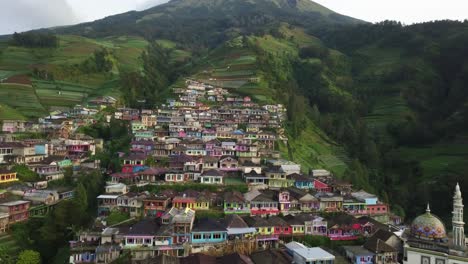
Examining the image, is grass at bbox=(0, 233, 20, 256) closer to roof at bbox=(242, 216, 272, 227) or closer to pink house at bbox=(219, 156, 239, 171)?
roof at bbox=(242, 216, 272, 227)

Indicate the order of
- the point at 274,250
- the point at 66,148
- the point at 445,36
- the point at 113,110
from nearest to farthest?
1. the point at 274,250
2. the point at 66,148
3. the point at 113,110
4. the point at 445,36

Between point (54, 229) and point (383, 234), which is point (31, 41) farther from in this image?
point (383, 234)

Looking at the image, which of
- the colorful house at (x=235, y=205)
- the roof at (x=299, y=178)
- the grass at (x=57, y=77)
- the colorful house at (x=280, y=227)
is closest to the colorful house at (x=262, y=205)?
the colorful house at (x=235, y=205)

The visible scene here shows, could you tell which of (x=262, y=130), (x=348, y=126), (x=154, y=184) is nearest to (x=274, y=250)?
(x=154, y=184)

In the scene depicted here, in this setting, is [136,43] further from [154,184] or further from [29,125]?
[154,184]

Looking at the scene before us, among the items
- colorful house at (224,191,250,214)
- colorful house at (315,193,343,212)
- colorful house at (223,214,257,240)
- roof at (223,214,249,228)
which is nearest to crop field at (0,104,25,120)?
colorful house at (224,191,250,214)

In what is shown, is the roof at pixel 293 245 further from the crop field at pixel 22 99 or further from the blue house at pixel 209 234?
the crop field at pixel 22 99
